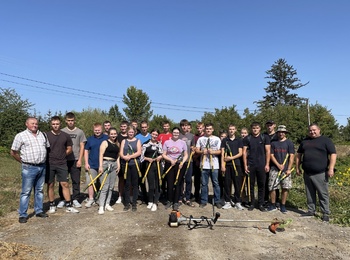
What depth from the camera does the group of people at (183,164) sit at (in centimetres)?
648

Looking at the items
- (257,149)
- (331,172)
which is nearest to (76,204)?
(257,149)

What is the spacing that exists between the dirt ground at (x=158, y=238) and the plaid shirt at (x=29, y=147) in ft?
4.03

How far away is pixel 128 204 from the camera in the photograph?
6.92 metres

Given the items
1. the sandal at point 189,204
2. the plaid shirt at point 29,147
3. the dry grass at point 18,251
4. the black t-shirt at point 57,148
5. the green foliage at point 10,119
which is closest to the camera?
the dry grass at point 18,251

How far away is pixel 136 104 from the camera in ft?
136

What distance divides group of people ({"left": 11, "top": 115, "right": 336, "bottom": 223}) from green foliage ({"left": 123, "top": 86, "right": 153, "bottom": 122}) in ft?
112

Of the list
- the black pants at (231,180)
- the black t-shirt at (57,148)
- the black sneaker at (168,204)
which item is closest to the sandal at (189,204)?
the black sneaker at (168,204)

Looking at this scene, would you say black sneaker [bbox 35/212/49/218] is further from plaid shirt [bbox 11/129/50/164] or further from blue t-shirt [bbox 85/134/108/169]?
blue t-shirt [bbox 85/134/108/169]

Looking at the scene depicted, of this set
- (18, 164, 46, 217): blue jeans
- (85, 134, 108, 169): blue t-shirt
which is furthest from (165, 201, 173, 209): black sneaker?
(18, 164, 46, 217): blue jeans

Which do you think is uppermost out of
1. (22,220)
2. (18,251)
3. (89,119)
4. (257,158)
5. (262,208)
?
(89,119)

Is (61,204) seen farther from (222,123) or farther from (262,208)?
(222,123)

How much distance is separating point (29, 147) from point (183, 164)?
125 inches

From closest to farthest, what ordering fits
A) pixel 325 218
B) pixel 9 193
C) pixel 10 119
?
pixel 325 218 → pixel 9 193 → pixel 10 119

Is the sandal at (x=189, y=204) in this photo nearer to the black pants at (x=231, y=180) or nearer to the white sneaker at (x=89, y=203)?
the black pants at (x=231, y=180)
